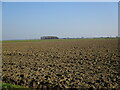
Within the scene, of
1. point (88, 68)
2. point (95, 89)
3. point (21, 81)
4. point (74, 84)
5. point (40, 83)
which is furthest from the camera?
point (88, 68)

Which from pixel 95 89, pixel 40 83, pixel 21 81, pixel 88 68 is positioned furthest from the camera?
pixel 88 68

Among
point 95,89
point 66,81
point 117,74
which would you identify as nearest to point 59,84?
point 66,81

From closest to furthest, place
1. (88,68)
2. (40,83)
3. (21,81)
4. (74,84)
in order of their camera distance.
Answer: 1. (74,84)
2. (40,83)
3. (21,81)
4. (88,68)

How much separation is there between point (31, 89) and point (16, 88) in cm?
67

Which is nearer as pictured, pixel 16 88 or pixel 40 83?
pixel 16 88

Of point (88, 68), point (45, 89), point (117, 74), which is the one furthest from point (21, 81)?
point (117, 74)

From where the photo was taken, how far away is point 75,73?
963cm

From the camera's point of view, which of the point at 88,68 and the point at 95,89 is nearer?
the point at 95,89

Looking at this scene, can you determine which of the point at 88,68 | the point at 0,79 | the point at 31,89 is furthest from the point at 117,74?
the point at 0,79

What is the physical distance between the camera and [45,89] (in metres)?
7.87

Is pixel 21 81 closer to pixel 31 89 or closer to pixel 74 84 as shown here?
pixel 31 89

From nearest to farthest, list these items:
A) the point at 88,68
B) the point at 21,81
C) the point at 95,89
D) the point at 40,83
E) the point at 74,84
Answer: the point at 95,89 → the point at 74,84 → the point at 40,83 → the point at 21,81 → the point at 88,68

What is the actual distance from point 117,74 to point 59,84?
3.44 meters

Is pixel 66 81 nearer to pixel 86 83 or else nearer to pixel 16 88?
pixel 86 83
